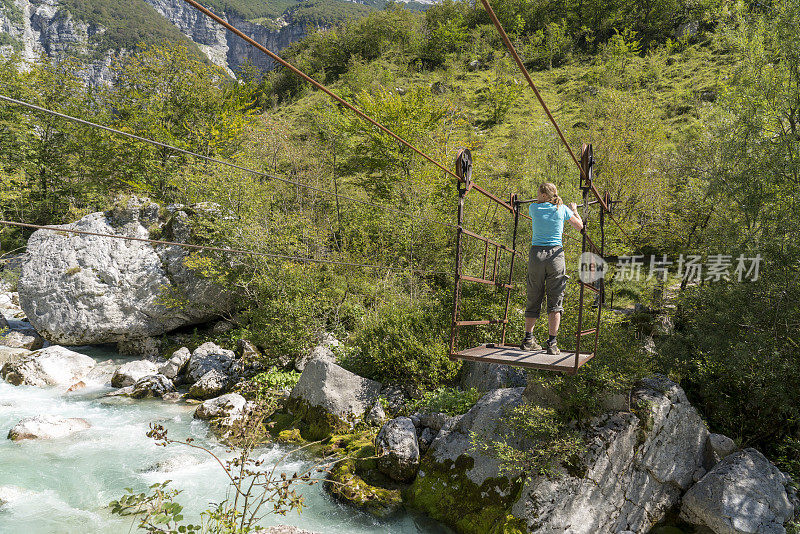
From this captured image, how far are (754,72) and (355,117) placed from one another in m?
18.8

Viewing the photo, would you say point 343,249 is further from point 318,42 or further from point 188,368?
point 318,42

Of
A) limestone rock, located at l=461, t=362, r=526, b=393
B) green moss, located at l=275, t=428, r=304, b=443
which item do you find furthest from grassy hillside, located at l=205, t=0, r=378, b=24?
green moss, located at l=275, t=428, r=304, b=443

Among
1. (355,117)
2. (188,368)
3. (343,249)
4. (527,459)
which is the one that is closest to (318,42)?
(355,117)

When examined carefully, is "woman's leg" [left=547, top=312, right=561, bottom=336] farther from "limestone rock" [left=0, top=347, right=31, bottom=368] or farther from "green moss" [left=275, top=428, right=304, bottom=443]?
"limestone rock" [left=0, top=347, right=31, bottom=368]

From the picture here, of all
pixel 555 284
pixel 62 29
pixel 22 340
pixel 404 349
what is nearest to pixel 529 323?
pixel 555 284

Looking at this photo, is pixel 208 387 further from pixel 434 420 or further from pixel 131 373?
pixel 434 420

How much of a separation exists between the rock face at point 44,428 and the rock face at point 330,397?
16.6 feet

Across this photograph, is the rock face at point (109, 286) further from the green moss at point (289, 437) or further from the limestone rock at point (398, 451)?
the limestone rock at point (398, 451)

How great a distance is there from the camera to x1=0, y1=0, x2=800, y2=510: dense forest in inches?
354

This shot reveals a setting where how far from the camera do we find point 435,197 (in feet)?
62.4

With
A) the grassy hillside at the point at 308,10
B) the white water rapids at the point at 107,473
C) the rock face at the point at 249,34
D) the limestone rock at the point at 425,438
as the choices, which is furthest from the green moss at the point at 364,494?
the rock face at the point at 249,34

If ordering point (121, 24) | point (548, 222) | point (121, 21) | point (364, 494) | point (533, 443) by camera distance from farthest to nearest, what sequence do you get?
1. point (121, 21)
2. point (121, 24)
3. point (364, 494)
4. point (533, 443)
5. point (548, 222)

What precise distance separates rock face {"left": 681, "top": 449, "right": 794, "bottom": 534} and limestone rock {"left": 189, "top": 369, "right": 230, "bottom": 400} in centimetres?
1153

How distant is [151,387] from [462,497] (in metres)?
10.0
